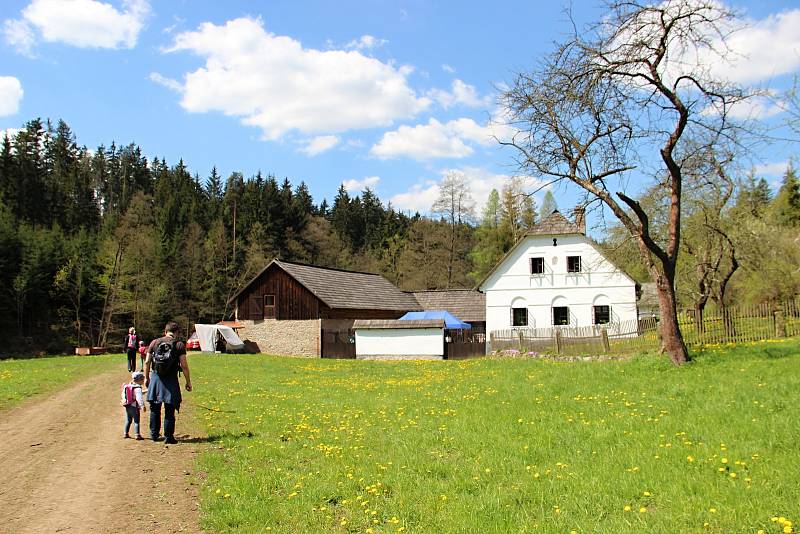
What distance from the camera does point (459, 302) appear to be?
47.8m

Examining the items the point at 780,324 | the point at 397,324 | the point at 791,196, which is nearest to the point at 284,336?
the point at 397,324

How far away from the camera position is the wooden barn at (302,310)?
39750 millimetres

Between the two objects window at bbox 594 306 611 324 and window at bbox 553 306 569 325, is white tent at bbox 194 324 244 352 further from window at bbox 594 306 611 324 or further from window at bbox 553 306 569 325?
window at bbox 594 306 611 324

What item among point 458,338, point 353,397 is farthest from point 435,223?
point 353,397

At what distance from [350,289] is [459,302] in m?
9.59

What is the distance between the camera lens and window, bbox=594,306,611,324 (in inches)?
1473

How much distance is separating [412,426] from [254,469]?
11.1ft

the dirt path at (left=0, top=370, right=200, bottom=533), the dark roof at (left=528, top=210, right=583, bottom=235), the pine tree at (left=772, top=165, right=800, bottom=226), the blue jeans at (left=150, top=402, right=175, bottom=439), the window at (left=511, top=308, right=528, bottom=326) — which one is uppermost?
the pine tree at (left=772, top=165, right=800, bottom=226)

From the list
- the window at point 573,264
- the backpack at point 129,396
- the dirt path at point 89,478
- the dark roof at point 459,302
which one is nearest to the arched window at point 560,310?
the window at point 573,264

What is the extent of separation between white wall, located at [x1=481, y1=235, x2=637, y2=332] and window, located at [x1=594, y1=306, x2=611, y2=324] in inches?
12.7

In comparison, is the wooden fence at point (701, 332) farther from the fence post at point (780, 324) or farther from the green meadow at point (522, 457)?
the green meadow at point (522, 457)

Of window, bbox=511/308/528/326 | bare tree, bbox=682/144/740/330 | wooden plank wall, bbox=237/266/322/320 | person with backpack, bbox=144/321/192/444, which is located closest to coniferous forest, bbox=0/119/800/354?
bare tree, bbox=682/144/740/330

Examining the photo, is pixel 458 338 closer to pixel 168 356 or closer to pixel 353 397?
pixel 353 397

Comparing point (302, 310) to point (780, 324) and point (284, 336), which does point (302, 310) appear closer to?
point (284, 336)
